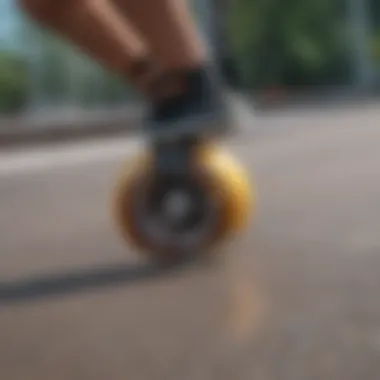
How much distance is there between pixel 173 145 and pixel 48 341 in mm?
953

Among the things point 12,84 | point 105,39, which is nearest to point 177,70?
point 105,39

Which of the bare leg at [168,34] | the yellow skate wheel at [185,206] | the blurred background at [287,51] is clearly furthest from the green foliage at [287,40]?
the bare leg at [168,34]

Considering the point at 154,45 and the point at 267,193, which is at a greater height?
the point at 154,45

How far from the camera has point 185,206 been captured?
3.51m

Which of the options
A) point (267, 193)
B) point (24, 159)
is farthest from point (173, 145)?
point (24, 159)

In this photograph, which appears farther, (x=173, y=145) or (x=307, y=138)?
(x=307, y=138)

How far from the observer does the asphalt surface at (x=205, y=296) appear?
7.88 feet

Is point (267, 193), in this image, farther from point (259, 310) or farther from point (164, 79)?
point (259, 310)

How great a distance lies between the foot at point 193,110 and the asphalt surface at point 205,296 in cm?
36

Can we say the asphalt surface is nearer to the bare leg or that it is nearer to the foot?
the foot

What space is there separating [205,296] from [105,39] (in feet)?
2.57

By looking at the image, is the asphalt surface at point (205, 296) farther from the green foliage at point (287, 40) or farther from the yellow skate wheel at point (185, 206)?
the green foliage at point (287, 40)

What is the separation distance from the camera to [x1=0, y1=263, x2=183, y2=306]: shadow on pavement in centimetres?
314

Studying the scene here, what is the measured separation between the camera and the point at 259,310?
284 cm
